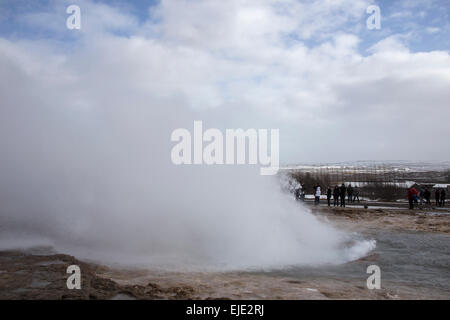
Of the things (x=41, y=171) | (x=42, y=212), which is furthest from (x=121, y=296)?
(x=41, y=171)

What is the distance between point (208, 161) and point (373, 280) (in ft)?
16.9

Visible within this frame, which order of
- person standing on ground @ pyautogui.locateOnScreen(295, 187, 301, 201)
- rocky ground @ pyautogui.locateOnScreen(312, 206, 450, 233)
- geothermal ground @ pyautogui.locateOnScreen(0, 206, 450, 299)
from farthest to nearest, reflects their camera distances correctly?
person standing on ground @ pyautogui.locateOnScreen(295, 187, 301, 201)
rocky ground @ pyautogui.locateOnScreen(312, 206, 450, 233)
geothermal ground @ pyautogui.locateOnScreen(0, 206, 450, 299)

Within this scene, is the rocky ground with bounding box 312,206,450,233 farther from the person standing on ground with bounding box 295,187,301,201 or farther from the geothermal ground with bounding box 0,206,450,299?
the geothermal ground with bounding box 0,206,450,299

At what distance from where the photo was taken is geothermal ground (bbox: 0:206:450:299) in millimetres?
4633

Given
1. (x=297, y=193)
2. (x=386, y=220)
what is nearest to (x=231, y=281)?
(x=386, y=220)

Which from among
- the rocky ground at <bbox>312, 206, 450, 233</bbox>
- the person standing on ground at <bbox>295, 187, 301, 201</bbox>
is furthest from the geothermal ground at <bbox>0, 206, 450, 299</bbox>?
the person standing on ground at <bbox>295, 187, 301, 201</bbox>

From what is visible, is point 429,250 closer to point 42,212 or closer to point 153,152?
point 153,152

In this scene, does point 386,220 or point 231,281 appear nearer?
point 231,281

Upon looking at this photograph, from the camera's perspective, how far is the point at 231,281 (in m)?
5.35

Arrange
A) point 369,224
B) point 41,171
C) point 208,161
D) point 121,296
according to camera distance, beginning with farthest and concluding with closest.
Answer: point 369,224
point 41,171
point 208,161
point 121,296

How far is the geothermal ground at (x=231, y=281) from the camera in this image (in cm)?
463

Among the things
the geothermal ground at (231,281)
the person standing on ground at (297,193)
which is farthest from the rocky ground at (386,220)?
the geothermal ground at (231,281)

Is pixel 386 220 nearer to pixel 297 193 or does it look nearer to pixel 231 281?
pixel 297 193
